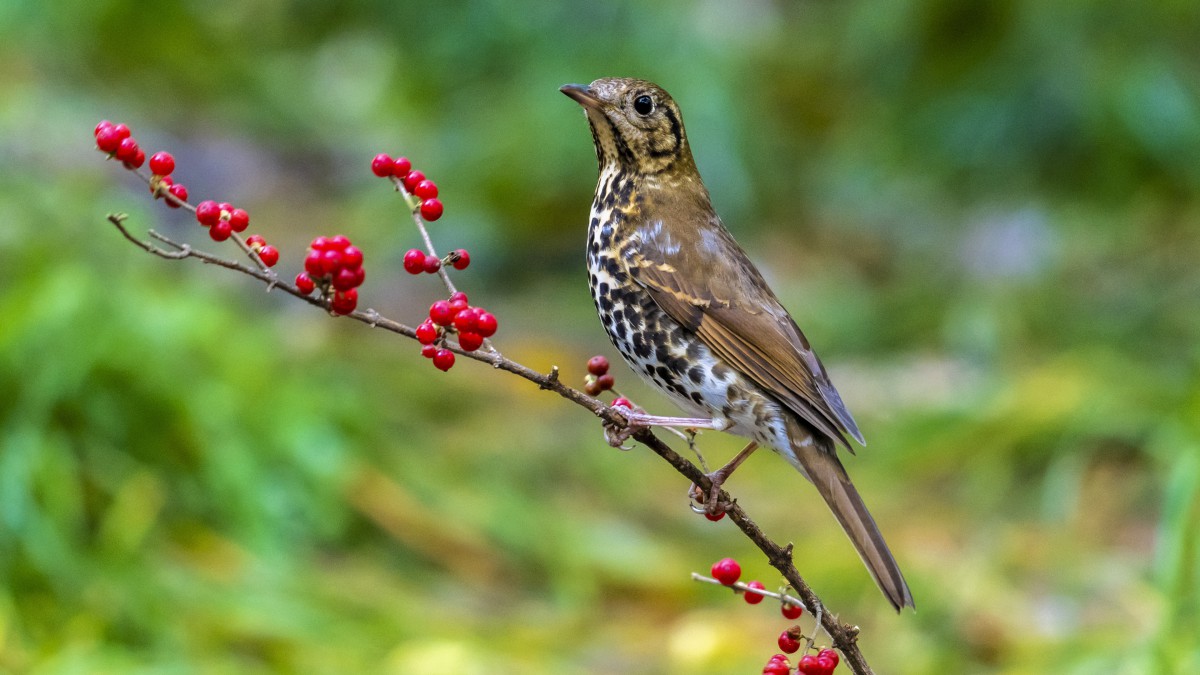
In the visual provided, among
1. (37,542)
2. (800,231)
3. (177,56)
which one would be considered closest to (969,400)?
(800,231)

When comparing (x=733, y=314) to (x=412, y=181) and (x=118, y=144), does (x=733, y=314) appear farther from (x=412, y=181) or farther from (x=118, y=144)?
(x=118, y=144)

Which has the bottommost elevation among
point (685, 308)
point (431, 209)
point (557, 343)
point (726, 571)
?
point (726, 571)

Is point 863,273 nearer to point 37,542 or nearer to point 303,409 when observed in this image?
point 303,409

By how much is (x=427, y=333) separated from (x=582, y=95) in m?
0.74

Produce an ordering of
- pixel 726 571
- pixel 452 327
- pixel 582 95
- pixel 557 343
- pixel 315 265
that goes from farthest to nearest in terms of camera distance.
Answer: pixel 557 343 → pixel 582 95 → pixel 726 571 → pixel 452 327 → pixel 315 265

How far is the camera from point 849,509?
1947mm

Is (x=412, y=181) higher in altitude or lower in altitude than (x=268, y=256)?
higher

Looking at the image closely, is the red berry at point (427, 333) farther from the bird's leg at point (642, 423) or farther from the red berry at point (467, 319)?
the bird's leg at point (642, 423)

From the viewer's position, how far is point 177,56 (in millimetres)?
6871

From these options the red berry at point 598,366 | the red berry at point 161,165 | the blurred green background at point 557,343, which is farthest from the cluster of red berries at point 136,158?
the blurred green background at point 557,343

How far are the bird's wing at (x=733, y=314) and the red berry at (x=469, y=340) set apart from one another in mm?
628

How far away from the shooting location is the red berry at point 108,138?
1.43 metres

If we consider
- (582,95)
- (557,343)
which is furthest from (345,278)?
(557,343)

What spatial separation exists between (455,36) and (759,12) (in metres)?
2.20
